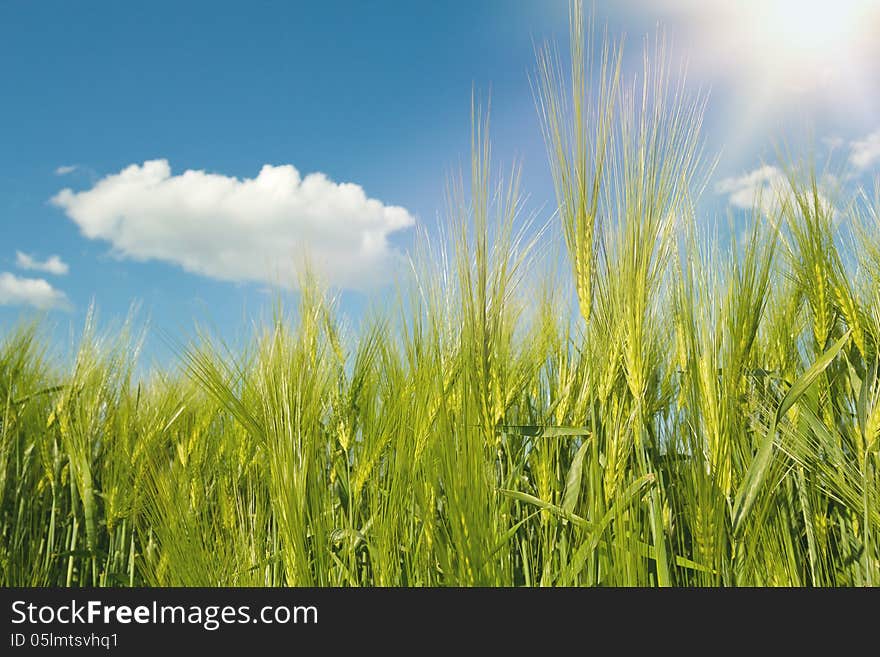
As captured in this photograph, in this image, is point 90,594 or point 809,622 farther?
point 90,594

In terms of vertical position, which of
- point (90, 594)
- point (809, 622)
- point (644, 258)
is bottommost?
point (809, 622)

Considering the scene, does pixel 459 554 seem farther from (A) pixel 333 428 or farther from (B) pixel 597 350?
(A) pixel 333 428

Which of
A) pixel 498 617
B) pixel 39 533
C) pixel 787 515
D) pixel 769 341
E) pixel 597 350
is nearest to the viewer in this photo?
pixel 498 617

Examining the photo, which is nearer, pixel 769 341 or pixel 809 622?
pixel 809 622

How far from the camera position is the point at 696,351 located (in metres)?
1.41

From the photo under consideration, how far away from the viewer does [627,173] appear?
137 cm

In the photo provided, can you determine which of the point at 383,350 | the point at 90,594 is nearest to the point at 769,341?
the point at 383,350

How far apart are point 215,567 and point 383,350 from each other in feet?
2.33

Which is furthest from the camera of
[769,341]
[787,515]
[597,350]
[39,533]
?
[39,533]

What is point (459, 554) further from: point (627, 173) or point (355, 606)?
point (627, 173)

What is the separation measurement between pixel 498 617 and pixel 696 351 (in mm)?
652

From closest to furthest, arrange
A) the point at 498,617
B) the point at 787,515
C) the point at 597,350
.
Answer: the point at 498,617 → the point at 597,350 → the point at 787,515

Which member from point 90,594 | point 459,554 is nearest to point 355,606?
point 459,554

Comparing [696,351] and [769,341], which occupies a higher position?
[769,341]
